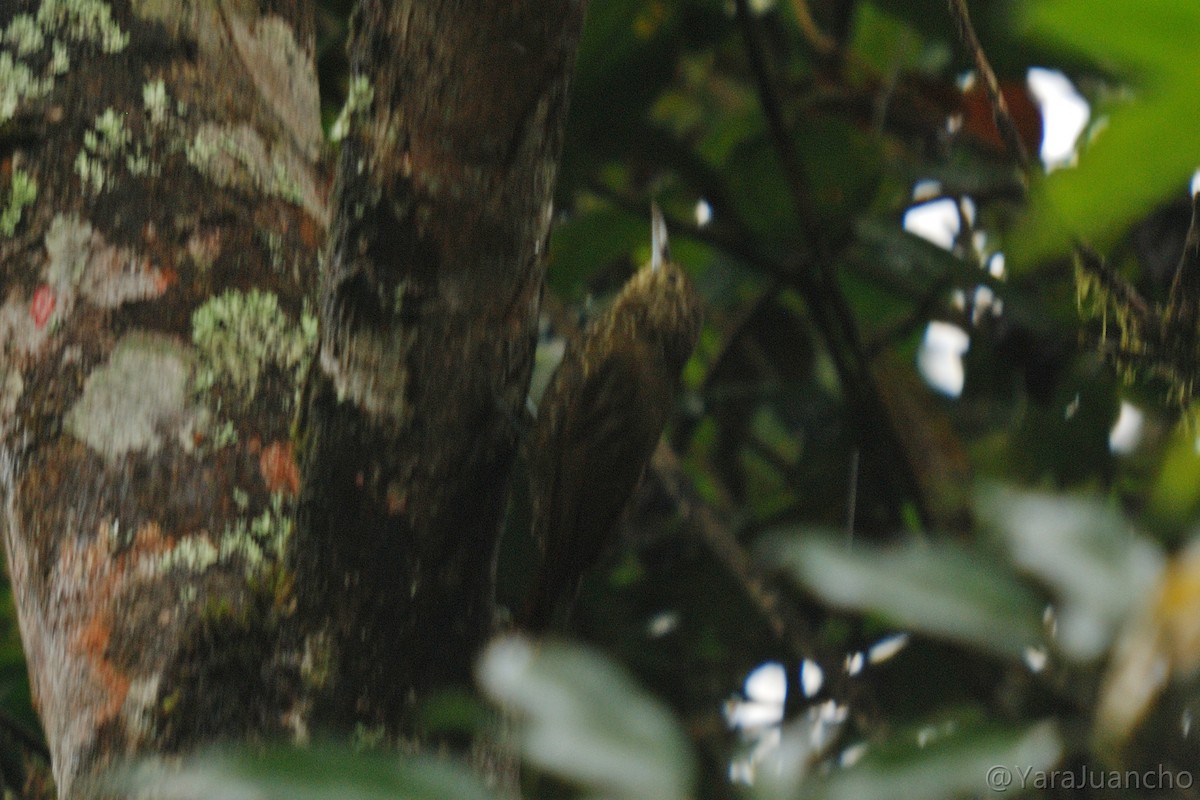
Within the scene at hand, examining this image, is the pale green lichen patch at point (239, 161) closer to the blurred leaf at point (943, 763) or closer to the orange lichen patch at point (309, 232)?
the orange lichen patch at point (309, 232)

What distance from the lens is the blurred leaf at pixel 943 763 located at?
0.63 m

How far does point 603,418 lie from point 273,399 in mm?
1006

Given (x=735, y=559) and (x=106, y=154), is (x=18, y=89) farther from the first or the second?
(x=735, y=559)

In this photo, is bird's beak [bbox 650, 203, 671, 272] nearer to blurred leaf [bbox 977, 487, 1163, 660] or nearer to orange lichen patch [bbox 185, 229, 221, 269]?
orange lichen patch [bbox 185, 229, 221, 269]

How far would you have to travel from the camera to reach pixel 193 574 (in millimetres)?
1367

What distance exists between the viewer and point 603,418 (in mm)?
2445

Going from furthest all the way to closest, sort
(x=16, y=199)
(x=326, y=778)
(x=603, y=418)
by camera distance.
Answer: (x=603, y=418) < (x=16, y=199) < (x=326, y=778)

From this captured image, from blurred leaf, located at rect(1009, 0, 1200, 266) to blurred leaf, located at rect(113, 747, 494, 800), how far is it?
379 mm

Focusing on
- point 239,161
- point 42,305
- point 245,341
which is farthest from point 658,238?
point 42,305

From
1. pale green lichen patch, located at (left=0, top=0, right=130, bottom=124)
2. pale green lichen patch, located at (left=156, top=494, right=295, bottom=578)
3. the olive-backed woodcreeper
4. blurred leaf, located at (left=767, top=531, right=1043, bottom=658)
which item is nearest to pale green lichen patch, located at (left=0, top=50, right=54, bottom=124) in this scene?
pale green lichen patch, located at (left=0, top=0, right=130, bottom=124)

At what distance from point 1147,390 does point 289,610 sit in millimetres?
1158

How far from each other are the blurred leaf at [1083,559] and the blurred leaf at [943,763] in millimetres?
48

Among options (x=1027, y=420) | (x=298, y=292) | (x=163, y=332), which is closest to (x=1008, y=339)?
(x=1027, y=420)

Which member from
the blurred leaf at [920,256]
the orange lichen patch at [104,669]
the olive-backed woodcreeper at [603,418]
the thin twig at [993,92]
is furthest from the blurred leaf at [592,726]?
the blurred leaf at [920,256]
